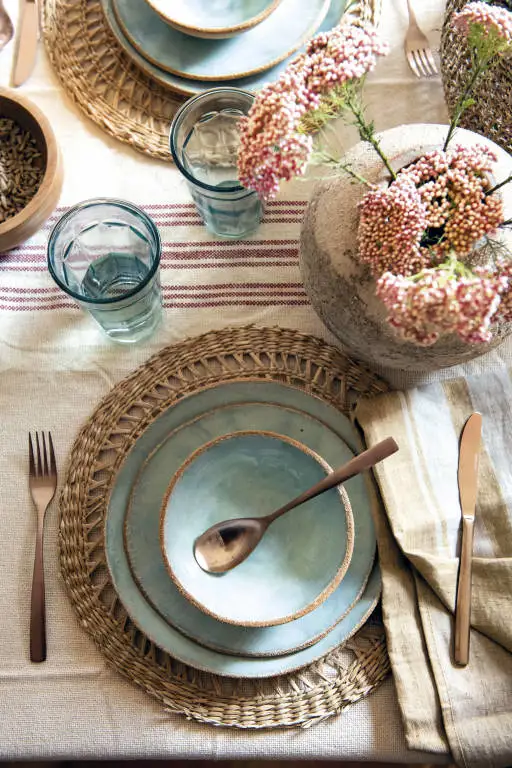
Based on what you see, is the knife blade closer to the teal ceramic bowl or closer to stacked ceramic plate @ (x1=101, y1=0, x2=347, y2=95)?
stacked ceramic plate @ (x1=101, y1=0, x2=347, y2=95)

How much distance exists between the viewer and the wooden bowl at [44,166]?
0.81m

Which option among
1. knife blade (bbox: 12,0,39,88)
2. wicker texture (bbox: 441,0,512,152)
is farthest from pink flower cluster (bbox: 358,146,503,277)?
knife blade (bbox: 12,0,39,88)

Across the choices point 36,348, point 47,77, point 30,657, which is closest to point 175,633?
point 30,657

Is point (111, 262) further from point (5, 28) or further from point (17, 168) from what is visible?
point (5, 28)

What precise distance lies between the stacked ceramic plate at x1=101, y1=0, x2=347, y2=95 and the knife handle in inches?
23.1

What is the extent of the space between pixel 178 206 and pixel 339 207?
320 mm

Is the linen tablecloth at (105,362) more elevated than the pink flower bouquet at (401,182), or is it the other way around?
the pink flower bouquet at (401,182)

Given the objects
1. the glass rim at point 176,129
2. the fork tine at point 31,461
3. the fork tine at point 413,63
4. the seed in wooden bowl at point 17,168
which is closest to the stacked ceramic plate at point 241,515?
the fork tine at point 31,461

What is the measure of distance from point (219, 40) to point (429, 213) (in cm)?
50

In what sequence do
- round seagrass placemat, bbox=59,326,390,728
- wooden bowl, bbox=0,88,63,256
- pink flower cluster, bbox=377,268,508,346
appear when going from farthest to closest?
wooden bowl, bbox=0,88,63,256 → round seagrass placemat, bbox=59,326,390,728 → pink flower cluster, bbox=377,268,508,346

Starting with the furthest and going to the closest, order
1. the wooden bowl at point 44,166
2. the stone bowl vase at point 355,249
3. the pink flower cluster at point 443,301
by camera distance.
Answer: the wooden bowl at point 44,166, the stone bowl vase at point 355,249, the pink flower cluster at point 443,301

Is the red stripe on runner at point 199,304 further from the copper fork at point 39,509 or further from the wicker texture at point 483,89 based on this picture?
the wicker texture at point 483,89

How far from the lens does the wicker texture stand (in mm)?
708

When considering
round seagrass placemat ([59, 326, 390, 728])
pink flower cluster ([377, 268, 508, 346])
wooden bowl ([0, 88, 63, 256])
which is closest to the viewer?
pink flower cluster ([377, 268, 508, 346])
